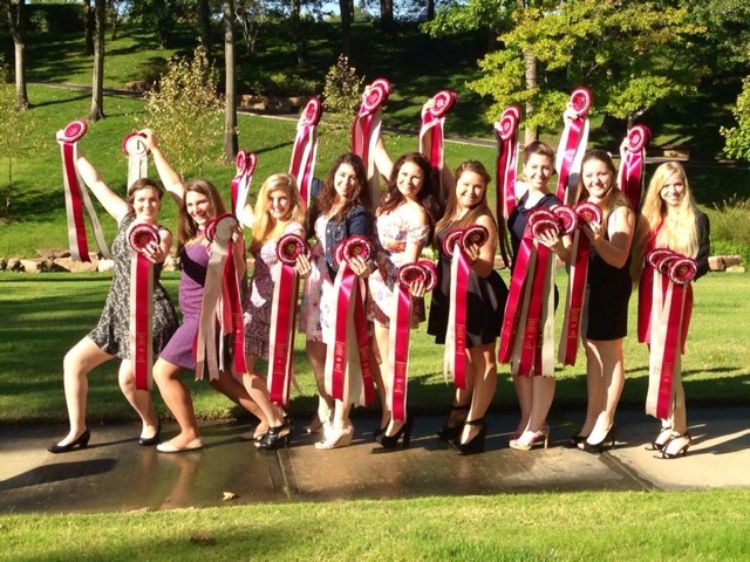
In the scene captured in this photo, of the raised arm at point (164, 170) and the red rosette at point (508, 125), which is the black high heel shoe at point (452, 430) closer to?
the red rosette at point (508, 125)

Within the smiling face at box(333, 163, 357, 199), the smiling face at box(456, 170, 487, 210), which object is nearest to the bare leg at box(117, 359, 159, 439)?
the smiling face at box(333, 163, 357, 199)

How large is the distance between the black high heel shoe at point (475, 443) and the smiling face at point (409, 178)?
145 cm

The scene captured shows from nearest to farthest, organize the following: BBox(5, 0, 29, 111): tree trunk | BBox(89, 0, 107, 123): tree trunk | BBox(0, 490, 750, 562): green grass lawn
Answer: BBox(0, 490, 750, 562): green grass lawn < BBox(89, 0, 107, 123): tree trunk < BBox(5, 0, 29, 111): tree trunk

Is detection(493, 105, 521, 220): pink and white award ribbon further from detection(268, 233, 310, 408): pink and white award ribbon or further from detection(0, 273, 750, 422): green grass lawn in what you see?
detection(0, 273, 750, 422): green grass lawn

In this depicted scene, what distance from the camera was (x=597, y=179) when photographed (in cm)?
594

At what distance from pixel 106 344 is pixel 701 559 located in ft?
11.9

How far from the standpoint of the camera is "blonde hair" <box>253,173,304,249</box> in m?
6.12

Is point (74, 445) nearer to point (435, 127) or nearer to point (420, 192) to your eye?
point (420, 192)

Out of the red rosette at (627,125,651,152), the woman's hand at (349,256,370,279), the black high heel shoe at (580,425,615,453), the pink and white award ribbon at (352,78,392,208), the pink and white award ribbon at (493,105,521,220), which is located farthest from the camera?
the pink and white award ribbon at (352,78,392,208)

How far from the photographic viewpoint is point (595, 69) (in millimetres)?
30469

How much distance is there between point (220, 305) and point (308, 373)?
2.57 metres

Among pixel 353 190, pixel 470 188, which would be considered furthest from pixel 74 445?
pixel 470 188

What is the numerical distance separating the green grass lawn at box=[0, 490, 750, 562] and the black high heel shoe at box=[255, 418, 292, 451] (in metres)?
1.21

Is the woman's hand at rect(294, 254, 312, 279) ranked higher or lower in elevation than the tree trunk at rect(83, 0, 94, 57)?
lower
